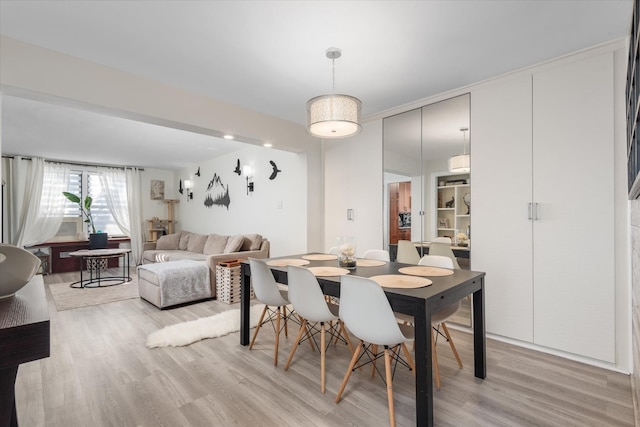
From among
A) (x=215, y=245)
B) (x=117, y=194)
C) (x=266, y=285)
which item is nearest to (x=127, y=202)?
(x=117, y=194)

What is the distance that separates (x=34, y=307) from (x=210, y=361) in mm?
1800

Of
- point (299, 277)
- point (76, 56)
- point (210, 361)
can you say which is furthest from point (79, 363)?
point (76, 56)

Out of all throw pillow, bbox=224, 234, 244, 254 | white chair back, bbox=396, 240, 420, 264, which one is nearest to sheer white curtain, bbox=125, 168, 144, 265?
throw pillow, bbox=224, 234, 244, 254

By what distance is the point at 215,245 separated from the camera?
18.8 feet

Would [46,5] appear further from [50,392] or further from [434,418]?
[434,418]

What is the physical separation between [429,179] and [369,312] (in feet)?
6.87

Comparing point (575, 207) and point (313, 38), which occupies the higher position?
point (313, 38)

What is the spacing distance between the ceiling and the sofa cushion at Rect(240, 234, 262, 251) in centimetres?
231

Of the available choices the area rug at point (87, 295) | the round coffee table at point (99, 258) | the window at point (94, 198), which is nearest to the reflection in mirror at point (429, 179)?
the area rug at point (87, 295)

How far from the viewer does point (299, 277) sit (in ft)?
7.01

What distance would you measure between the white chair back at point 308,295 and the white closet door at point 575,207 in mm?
1926

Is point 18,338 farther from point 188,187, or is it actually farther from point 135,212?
point 135,212

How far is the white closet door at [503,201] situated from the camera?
2.77 m

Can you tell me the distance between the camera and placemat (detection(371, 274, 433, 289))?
1.88m
